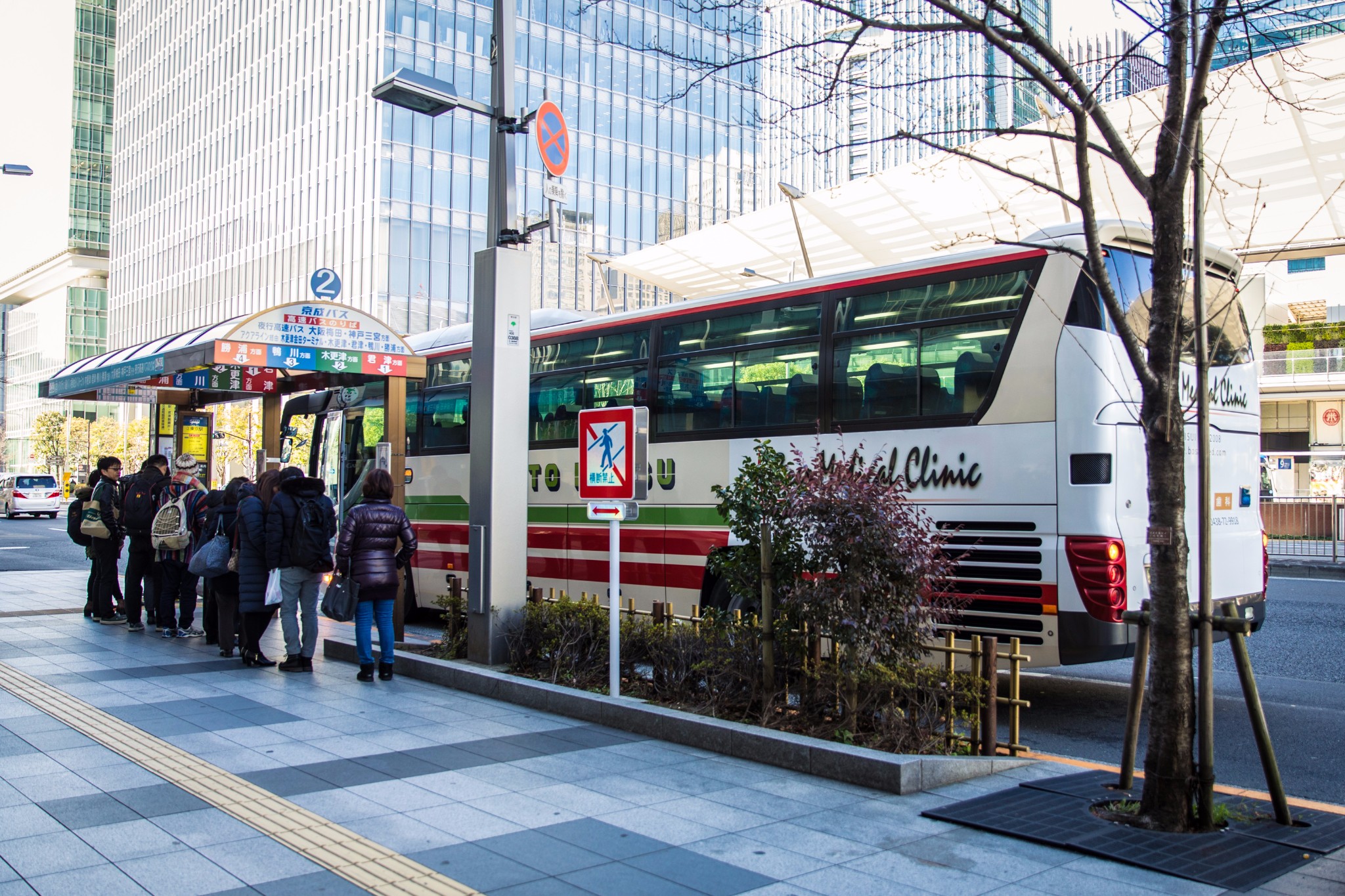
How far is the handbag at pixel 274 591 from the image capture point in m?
9.65

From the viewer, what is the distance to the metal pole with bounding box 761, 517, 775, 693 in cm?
689

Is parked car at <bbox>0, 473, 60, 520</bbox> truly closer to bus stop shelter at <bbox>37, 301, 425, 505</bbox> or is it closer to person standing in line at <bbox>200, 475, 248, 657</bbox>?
bus stop shelter at <bbox>37, 301, 425, 505</bbox>

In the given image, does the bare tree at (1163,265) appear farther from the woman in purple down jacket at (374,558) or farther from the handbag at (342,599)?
the handbag at (342,599)

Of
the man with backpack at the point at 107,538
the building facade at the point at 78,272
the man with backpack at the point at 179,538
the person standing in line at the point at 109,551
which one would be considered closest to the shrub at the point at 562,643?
the man with backpack at the point at 179,538

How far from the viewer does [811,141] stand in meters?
6.64

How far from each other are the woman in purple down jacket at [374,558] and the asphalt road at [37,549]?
1524cm

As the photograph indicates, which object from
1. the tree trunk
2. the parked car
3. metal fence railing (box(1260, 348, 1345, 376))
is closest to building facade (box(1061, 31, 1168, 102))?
the tree trunk

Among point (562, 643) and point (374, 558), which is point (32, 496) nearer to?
point (374, 558)

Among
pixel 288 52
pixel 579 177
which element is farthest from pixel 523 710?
pixel 288 52

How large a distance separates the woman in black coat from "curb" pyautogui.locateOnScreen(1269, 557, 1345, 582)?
1819 cm

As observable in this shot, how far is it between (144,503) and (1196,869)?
10.7 m

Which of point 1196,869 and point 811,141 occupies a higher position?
point 811,141

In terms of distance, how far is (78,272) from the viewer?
9769 centimetres

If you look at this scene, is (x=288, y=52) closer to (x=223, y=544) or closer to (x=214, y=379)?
(x=214, y=379)
